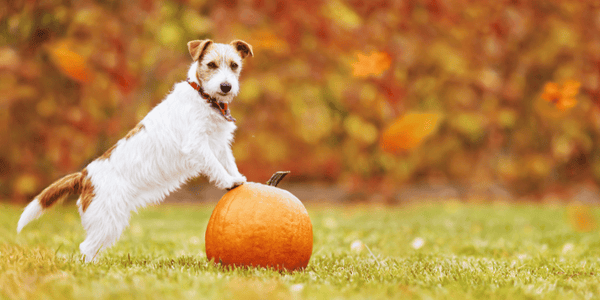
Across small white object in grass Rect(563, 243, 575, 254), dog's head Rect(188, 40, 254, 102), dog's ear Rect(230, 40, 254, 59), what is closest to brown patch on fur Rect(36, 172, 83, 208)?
dog's head Rect(188, 40, 254, 102)

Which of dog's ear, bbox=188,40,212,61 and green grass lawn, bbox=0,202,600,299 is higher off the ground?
dog's ear, bbox=188,40,212,61

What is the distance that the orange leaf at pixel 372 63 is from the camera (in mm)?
9234

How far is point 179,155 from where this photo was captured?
3.21 meters

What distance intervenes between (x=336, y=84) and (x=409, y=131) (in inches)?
80.7

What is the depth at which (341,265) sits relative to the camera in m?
3.54

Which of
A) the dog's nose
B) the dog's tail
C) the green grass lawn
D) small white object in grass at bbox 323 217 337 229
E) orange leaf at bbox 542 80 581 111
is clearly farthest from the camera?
orange leaf at bbox 542 80 581 111

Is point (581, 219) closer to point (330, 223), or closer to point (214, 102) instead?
point (330, 223)

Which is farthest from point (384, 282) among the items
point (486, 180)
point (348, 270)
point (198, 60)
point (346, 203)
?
Result: point (486, 180)

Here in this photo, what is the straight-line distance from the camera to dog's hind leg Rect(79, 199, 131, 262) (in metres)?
3.11

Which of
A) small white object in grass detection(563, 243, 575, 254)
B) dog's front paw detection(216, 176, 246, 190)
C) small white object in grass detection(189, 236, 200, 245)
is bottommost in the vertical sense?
small white object in grass detection(189, 236, 200, 245)

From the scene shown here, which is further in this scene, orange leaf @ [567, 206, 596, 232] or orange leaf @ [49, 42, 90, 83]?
orange leaf @ [49, 42, 90, 83]

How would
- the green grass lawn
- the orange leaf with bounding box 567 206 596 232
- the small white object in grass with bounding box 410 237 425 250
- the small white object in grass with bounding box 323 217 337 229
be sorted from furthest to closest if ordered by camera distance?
the orange leaf with bounding box 567 206 596 232
the small white object in grass with bounding box 323 217 337 229
the small white object in grass with bounding box 410 237 425 250
the green grass lawn

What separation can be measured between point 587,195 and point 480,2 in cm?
476

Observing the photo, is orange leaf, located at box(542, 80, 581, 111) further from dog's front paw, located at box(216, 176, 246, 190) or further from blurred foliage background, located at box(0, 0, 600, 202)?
dog's front paw, located at box(216, 176, 246, 190)
